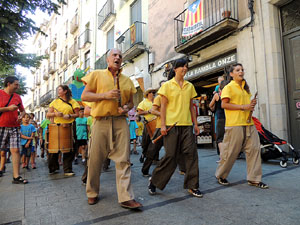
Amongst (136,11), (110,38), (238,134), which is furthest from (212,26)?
(110,38)

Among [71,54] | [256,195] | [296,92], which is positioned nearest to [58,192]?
[256,195]

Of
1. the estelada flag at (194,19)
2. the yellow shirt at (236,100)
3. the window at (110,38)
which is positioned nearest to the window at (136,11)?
the window at (110,38)

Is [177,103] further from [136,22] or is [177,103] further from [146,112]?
[136,22]

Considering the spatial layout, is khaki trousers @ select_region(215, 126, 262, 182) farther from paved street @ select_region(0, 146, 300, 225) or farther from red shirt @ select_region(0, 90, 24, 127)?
red shirt @ select_region(0, 90, 24, 127)

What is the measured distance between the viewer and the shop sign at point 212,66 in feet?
25.5

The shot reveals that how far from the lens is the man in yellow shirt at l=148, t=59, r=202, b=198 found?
3.05 m

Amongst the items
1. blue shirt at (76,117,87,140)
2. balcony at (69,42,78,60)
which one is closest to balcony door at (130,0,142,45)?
blue shirt at (76,117,87,140)

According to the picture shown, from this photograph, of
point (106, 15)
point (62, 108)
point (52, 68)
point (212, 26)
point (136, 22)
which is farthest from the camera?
point (52, 68)

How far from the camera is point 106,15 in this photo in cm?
1761

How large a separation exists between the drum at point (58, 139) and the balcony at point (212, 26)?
5.67 m

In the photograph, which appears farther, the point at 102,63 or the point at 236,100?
the point at 102,63

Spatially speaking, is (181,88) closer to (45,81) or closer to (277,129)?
(277,129)

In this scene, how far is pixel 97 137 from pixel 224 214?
166 cm

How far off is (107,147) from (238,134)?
194 cm
